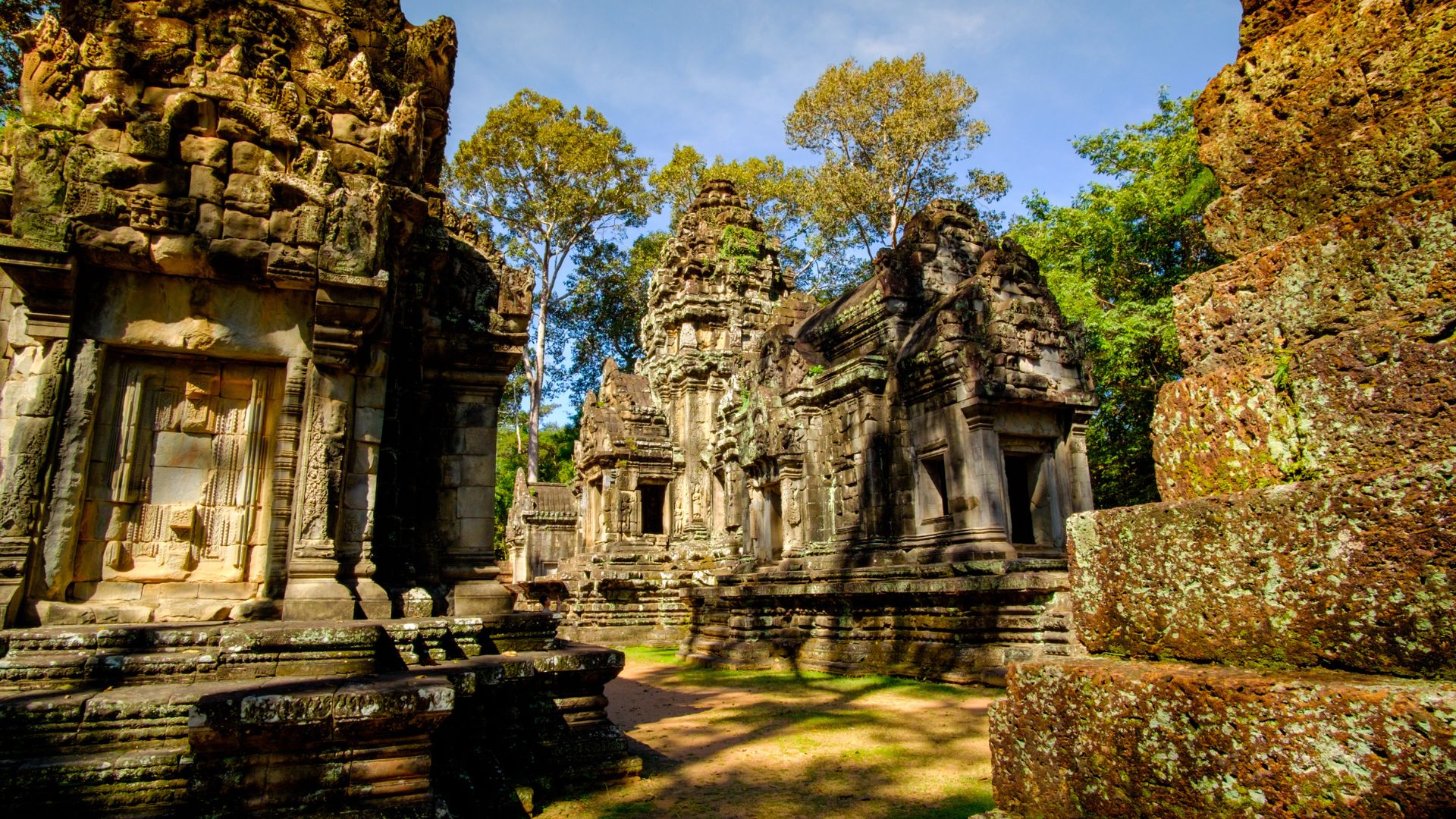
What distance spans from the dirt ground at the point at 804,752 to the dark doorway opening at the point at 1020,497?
3.31 metres

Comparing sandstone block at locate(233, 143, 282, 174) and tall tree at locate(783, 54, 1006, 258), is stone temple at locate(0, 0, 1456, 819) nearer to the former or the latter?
sandstone block at locate(233, 143, 282, 174)

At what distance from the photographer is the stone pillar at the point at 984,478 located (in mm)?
10586

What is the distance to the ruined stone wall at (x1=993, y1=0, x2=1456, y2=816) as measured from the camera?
5.27 feet

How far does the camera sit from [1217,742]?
1.79m

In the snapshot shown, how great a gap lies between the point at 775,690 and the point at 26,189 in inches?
326

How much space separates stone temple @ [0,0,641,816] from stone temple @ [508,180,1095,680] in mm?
5543

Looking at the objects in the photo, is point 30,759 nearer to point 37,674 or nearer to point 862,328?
point 37,674

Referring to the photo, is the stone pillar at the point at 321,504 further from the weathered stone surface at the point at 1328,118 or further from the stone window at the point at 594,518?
the stone window at the point at 594,518

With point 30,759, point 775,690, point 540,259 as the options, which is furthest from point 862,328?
point 540,259

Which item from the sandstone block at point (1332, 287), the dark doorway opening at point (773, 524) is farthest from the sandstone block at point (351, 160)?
the dark doorway opening at point (773, 524)

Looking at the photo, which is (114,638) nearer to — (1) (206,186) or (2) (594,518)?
(1) (206,186)

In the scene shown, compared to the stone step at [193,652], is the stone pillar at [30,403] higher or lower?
higher

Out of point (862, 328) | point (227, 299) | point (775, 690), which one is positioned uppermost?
point (862, 328)

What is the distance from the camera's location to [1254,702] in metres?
1.73
